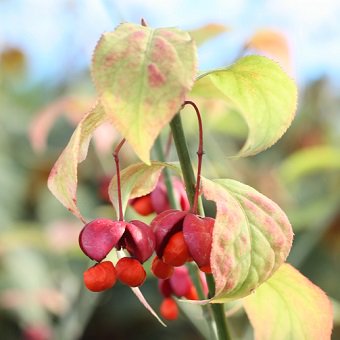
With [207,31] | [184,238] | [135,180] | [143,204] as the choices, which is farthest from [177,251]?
[207,31]

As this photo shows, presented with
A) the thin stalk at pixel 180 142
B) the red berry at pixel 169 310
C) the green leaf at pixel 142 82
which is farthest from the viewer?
the red berry at pixel 169 310

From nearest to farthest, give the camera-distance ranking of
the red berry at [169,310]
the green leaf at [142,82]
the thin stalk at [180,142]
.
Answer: the green leaf at [142,82] → the thin stalk at [180,142] → the red berry at [169,310]

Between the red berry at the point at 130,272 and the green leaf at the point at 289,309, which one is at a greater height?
the red berry at the point at 130,272

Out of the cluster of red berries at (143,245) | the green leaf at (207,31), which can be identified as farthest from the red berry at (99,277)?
the green leaf at (207,31)

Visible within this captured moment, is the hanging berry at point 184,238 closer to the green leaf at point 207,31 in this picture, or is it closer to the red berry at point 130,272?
the red berry at point 130,272

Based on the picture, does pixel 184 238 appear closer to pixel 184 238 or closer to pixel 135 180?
pixel 184 238

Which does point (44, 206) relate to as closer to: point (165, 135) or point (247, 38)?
point (165, 135)

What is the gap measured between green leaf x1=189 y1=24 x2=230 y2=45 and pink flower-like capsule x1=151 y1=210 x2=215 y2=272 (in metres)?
0.49

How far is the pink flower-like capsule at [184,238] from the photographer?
0.56 m

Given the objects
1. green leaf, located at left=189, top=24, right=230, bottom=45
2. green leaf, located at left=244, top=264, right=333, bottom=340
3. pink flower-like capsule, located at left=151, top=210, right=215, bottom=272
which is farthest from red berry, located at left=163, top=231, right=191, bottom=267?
green leaf, located at left=189, top=24, right=230, bottom=45

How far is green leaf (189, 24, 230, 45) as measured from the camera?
40.7 inches

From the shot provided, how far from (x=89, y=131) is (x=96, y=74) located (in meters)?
0.10

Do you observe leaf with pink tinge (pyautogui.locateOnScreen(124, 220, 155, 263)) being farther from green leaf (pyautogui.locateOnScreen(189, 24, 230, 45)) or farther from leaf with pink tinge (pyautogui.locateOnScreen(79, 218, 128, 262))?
green leaf (pyautogui.locateOnScreen(189, 24, 230, 45))

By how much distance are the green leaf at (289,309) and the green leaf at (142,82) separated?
0.78ft
